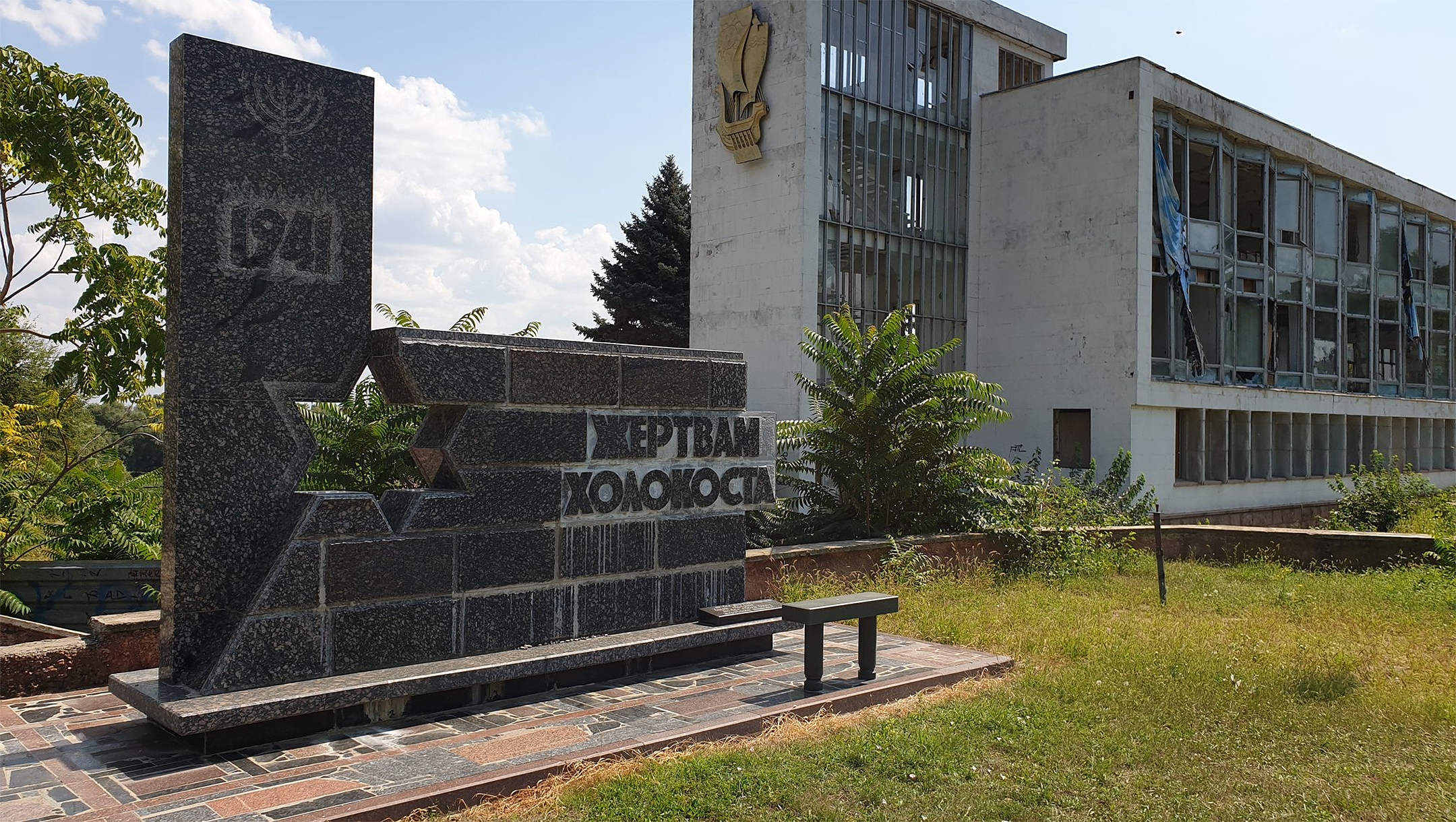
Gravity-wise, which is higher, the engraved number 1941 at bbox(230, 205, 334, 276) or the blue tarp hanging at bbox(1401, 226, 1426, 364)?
the blue tarp hanging at bbox(1401, 226, 1426, 364)

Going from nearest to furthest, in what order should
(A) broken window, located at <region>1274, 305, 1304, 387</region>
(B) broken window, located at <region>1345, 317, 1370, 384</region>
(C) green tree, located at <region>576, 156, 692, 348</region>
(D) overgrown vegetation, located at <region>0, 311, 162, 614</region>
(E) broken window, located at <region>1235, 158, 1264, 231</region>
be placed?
(D) overgrown vegetation, located at <region>0, 311, 162, 614</region>
(E) broken window, located at <region>1235, 158, 1264, 231</region>
(A) broken window, located at <region>1274, 305, 1304, 387</region>
(B) broken window, located at <region>1345, 317, 1370, 384</region>
(C) green tree, located at <region>576, 156, 692, 348</region>

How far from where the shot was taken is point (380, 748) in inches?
247

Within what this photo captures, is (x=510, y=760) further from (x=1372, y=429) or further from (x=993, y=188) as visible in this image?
(x=1372, y=429)

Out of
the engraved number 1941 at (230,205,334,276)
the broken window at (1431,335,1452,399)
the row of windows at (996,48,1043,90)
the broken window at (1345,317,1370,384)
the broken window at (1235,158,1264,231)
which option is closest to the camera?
the engraved number 1941 at (230,205,334,276)

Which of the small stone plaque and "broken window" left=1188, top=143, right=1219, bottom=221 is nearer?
the small stone plaque

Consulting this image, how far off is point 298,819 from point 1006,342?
24.0 m

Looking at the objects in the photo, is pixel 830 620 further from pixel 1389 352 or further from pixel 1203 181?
pixel 1389 352

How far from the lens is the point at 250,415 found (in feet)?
22.0

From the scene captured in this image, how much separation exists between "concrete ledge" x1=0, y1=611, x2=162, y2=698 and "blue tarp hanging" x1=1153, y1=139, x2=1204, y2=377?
22752 millimetres

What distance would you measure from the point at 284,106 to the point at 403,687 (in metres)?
3.56

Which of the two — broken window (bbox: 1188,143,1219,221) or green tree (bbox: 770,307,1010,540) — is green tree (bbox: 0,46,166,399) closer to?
green tree (bbox: 770,307,1010,540)

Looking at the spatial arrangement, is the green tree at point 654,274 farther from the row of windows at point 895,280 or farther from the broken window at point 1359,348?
the broken window at point 1359,348

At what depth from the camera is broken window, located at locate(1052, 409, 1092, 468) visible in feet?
83.6

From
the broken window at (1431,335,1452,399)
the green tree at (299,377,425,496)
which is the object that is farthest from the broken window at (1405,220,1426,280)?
the green tree at (299,377,425,496)
